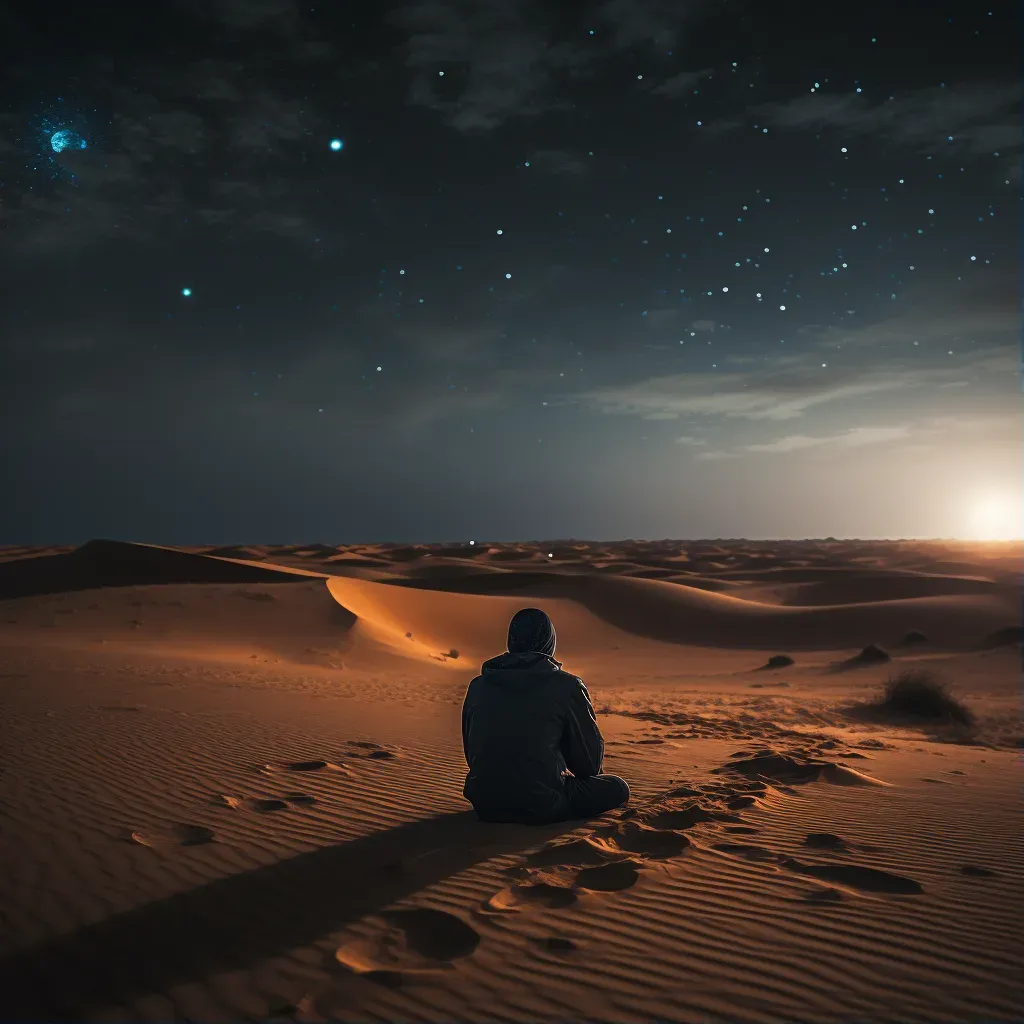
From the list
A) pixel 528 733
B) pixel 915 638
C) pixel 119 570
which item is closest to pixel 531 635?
pixel 528 733

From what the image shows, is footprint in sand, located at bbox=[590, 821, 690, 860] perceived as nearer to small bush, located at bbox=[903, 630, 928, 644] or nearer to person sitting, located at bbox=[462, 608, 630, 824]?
person sitting, located at bbox=[462, 608, 630, 824]

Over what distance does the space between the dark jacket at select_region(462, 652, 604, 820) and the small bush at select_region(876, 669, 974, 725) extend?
8477 mm

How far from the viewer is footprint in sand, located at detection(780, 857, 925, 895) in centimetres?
394

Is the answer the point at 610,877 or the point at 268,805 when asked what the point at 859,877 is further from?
the point at 268,805

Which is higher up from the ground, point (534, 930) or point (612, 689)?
point (534, 930)

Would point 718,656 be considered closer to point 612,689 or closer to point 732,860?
point 612,689

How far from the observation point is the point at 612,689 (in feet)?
46.8

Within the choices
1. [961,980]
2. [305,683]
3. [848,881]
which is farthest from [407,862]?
[305,683]

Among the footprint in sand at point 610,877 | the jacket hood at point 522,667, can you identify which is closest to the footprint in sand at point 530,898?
the footprint in sand at point 610,877

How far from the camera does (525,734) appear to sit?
454 centimetres

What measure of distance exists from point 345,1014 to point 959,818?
14.5 feet

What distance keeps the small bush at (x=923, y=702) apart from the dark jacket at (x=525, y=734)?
8.48 metres

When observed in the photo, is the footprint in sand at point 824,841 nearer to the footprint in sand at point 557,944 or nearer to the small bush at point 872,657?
the footprint in sand at point 557,944

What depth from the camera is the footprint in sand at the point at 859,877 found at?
155 inches
